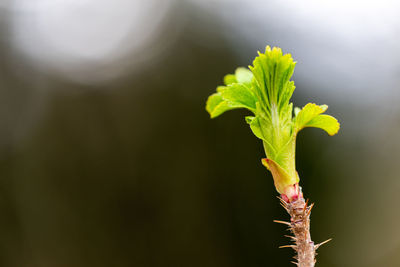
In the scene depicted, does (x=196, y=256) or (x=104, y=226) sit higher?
(x=104, y=226)

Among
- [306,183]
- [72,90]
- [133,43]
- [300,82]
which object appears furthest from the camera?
[133,43]

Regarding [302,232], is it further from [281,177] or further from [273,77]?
[273,77]

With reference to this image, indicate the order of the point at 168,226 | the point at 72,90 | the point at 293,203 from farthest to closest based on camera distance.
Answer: the point at 72,90 → the point at 168,226 → the point at 293,203

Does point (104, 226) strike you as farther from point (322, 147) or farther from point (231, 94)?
point (231, 94)

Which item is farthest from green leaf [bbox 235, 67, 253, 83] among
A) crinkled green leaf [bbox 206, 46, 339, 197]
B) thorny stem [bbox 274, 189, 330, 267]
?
thorny stem [bbox 274, 189, 330, 267]

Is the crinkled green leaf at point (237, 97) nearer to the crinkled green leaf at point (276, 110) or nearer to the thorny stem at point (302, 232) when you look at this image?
the crinkled green leaf at point (276, 110)

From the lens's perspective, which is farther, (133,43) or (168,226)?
(133,43)

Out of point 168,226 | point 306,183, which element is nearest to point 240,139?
point 306,183

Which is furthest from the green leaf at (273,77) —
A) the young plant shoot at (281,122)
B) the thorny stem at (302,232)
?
the thorny stem at (302,232)

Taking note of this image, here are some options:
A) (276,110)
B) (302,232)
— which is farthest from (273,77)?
(302,232)
